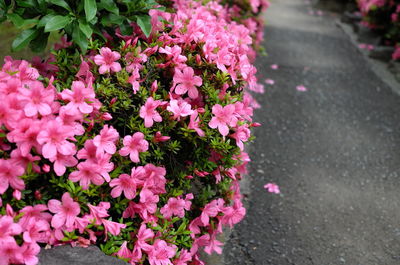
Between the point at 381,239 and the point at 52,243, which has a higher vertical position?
the point at 52,243

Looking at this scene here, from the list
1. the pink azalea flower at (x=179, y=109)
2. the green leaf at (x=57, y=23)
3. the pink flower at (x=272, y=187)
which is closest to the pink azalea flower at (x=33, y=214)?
the pink azalea flower at (x=179, y=109)

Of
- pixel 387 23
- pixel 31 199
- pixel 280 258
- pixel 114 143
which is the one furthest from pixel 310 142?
pixel 387 23

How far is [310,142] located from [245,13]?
1524 mm

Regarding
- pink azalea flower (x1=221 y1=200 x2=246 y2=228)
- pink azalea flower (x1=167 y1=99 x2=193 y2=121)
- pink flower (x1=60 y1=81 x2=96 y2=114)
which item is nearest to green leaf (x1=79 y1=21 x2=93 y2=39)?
pink flower (x1=60 y1=81 x2=96 y2=114)

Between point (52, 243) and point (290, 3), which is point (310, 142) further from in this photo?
point (290, 3)

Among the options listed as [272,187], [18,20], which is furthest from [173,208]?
[272,187]

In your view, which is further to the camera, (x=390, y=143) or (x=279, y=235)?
(x=390, y=143)

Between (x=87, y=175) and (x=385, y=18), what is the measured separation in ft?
22.0

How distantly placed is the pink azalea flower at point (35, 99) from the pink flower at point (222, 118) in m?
0.71

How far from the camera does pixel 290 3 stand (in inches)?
412

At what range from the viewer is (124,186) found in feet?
5.85

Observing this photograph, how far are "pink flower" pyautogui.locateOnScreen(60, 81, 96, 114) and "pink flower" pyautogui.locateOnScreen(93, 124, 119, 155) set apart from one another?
4.0 inches

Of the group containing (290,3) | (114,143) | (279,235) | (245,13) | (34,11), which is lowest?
(290,3)

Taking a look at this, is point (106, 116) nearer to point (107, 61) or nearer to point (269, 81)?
point (107, 61)
